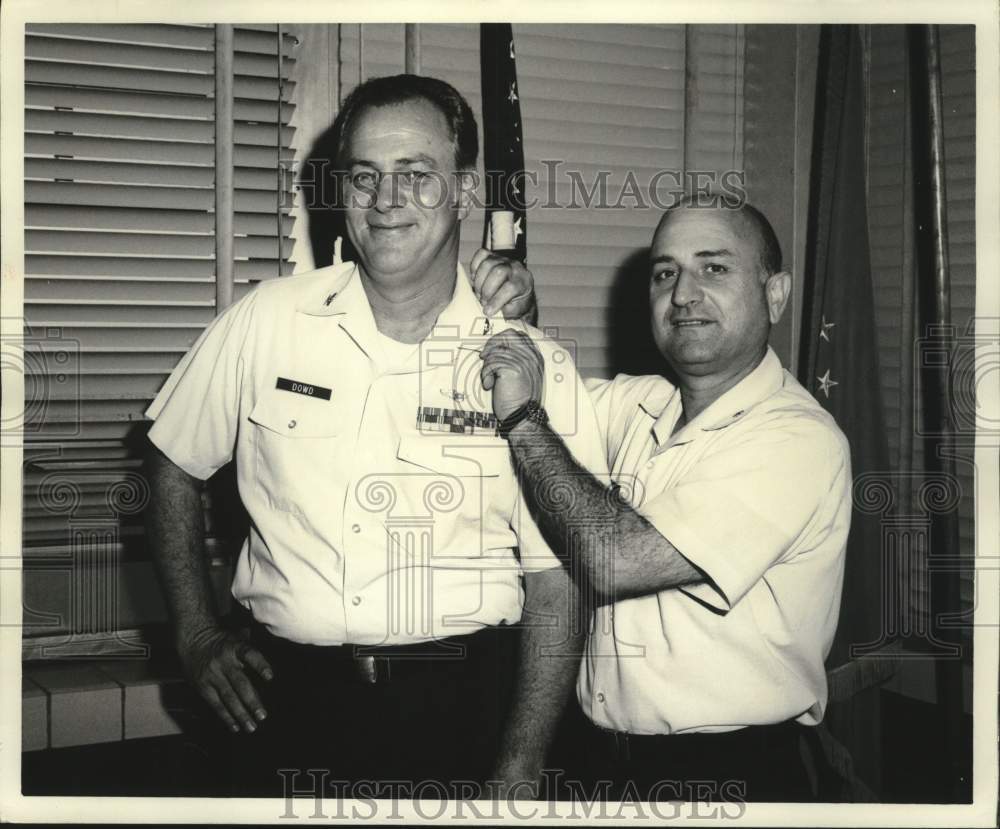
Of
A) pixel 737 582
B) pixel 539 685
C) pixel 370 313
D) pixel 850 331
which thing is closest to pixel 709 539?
pixel 737 582

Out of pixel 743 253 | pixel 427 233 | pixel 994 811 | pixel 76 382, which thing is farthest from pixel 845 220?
pixel 76 382

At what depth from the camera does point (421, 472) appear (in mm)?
1738

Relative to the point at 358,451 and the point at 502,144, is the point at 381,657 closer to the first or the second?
the point at 358,451

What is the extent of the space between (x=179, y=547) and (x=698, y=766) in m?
0.99

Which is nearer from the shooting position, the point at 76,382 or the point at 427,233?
the point at 427,233

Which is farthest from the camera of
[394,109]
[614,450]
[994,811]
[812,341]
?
[812,341]

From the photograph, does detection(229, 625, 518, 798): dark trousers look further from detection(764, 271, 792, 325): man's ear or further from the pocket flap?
detection(764, 271, 792, 325): man's ear

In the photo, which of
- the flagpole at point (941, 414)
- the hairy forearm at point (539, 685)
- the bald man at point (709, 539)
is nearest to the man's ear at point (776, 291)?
the bald man at point (709, 539)

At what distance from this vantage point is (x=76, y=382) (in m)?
1.99

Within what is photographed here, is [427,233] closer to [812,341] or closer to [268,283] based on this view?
[268,283]

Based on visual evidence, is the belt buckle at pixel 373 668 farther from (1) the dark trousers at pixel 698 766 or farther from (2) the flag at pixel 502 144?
(2) the flag at pixel 502 144

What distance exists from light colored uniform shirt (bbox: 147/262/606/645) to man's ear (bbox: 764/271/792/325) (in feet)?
1.25

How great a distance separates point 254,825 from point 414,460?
70 cm

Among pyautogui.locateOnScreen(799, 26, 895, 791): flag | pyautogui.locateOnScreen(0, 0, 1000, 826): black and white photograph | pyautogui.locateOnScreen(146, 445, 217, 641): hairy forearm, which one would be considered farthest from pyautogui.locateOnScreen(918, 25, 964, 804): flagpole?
pyautogui.locateOnScreen(146, 445, 217, 641): hairy forearm
